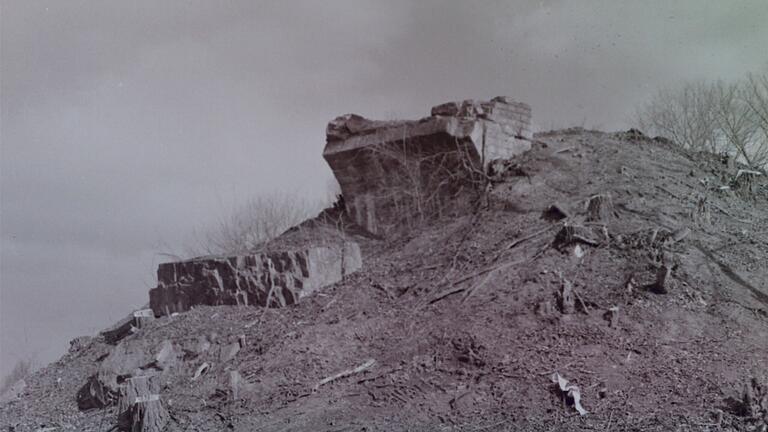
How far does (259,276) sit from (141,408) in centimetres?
314

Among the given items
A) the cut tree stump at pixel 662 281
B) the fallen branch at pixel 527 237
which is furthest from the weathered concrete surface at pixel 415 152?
the cut tree stump at pixel 662 281

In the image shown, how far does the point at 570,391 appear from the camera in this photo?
5949mm

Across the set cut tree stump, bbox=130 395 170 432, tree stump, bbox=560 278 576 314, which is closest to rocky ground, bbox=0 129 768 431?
tree stump, bbox=560 278 576 314

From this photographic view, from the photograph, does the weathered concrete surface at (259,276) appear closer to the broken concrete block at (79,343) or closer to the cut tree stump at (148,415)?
the broken concrete block at (79,343)

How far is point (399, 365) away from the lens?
684 centimetres

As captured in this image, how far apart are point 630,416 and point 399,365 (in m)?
2.25

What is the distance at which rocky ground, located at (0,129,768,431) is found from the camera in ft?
19.8

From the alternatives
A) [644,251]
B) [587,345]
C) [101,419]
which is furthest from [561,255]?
[101,419]

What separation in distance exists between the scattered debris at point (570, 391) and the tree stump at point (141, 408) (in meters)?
3.72

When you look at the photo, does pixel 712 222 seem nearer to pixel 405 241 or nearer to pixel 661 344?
pixel 661 344

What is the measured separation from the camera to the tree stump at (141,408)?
21.0 ft

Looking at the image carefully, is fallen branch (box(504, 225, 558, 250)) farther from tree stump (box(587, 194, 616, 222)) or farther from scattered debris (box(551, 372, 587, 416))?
scattered debris (box(551, 372, 587, 416))

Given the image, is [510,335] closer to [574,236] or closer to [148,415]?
[574,236]

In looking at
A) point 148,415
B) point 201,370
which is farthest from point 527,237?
point 148,415
